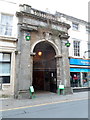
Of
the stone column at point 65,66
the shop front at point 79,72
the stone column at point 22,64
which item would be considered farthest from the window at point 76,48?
the stone column at point 22,64

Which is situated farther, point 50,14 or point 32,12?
point 50,14

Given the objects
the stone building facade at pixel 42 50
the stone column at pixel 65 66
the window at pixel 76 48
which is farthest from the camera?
the window at pixel 76 48

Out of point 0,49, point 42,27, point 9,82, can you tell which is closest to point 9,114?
point 9,82

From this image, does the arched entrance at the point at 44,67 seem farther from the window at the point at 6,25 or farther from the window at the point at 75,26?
the window at the point at 75,26

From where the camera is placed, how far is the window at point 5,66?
829 centimetres

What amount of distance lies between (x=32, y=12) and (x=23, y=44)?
3.11 m

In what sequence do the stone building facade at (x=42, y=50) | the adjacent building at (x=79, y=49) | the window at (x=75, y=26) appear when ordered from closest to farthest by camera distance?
the stone building facade at (x=42, y=50) → the adjacent building at (x=79, y=49) → the window at (x=75, y=26)

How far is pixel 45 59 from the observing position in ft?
41.0

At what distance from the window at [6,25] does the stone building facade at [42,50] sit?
0.84 m

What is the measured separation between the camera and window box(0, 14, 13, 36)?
28.3 feet

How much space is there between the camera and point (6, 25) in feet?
28.8

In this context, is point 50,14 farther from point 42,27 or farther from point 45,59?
point 45,59

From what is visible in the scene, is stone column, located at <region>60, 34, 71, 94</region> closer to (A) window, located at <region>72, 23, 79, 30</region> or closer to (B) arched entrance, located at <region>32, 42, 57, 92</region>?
(B) arched entrance, located at <region>32, 42, 57, 92</region>

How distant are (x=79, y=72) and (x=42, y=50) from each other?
199 inches
